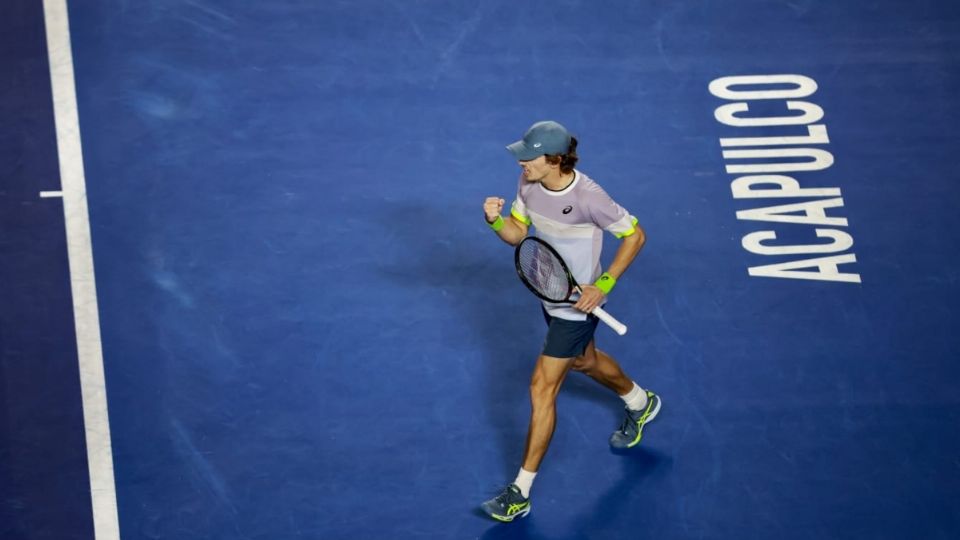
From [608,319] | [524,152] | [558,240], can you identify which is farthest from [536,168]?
[608,319]

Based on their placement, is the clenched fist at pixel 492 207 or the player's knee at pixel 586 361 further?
the player's knee at pixel 586 361

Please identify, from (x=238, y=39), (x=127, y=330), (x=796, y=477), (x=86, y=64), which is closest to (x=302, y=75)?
(x=238, y=39)

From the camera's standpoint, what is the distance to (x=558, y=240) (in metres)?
7.91

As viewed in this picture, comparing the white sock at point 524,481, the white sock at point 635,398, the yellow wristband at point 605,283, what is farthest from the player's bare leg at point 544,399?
the white sock at point 635,398

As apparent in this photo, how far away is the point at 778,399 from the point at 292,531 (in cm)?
331

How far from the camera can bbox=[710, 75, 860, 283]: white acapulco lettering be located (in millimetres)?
9719

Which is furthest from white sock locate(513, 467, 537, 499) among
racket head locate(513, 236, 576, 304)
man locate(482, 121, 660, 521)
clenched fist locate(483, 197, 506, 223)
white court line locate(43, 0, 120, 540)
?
white court line locate(43, 0, 120, 540)

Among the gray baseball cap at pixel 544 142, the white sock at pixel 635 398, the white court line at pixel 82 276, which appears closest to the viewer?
the gray baseball cap at pixel 544 142

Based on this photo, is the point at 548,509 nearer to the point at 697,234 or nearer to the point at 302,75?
the point at 697,234

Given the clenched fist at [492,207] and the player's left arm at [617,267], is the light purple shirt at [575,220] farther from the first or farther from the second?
the clenched fist at [492,207]

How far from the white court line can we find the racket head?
117 inches

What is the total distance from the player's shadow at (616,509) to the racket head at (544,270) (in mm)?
1365

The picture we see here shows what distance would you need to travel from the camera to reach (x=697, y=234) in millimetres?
9906

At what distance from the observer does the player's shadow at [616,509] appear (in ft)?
26.9
